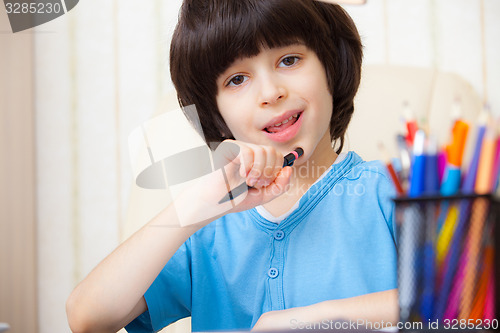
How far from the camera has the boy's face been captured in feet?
2.38

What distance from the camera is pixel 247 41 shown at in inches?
28.0

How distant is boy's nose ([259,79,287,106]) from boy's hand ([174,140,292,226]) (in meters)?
0.08

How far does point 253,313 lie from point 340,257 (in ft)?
0.49

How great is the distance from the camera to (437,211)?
292 mm

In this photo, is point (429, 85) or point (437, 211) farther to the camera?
point (429, 85)

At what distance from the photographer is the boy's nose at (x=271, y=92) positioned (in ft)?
2.31

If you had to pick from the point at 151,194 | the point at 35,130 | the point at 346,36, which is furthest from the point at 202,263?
the point at 35,130

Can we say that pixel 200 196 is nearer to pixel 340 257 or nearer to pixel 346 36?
pixel 340 257

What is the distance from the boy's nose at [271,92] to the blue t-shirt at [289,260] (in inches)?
6.4

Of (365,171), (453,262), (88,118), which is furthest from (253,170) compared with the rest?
(88,118)

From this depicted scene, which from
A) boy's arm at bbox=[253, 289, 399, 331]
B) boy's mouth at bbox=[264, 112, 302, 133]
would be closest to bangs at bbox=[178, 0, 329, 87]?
boy's mouth at bbox=[264, 112, 302, 133]

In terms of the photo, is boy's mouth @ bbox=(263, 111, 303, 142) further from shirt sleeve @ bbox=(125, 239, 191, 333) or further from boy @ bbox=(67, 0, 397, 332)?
shirt sleeve @ bbox=(125, 239, 191, 333)

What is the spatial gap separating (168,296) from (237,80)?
1.07 ft

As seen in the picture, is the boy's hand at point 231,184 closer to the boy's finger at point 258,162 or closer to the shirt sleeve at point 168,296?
the boy's finger at point 258,162
